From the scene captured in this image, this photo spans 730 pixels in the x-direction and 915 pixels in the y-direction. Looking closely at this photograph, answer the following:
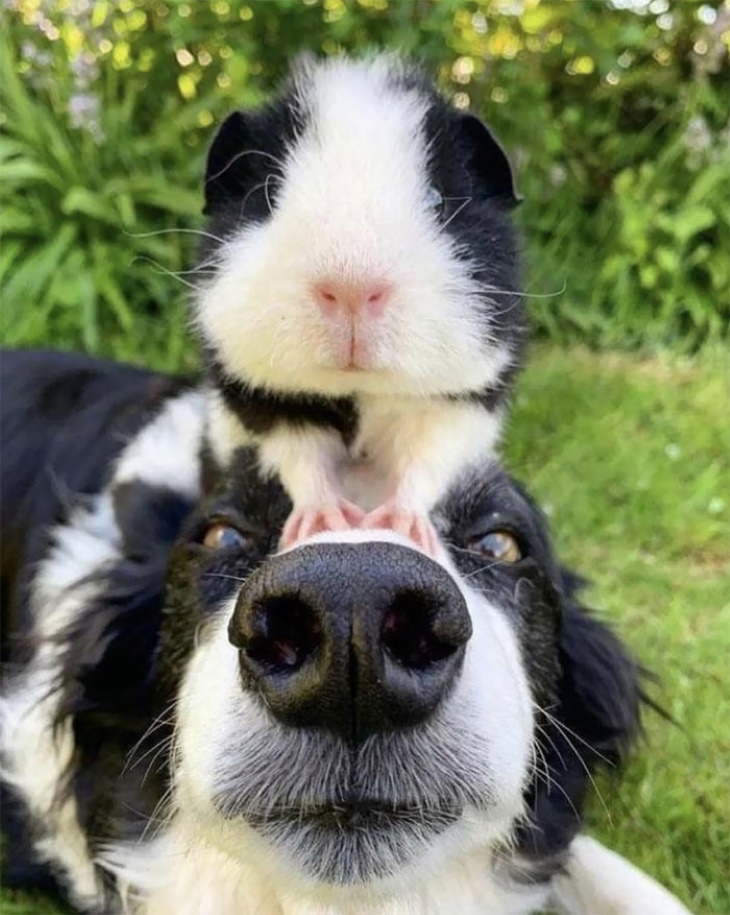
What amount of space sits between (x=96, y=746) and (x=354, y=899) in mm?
783

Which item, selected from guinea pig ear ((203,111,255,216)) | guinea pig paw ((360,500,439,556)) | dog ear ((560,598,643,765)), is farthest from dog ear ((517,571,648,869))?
guinea pig ear ((203,111,255,216))

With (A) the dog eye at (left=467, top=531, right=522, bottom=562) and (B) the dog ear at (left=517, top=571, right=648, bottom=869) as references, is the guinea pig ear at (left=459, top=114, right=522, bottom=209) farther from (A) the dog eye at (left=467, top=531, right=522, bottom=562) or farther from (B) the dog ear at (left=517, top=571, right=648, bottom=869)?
(B) the dog ear at (left=517, top=571, right=648, bottom=869)

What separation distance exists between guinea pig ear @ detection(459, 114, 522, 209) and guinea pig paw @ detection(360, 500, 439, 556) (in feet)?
1.60

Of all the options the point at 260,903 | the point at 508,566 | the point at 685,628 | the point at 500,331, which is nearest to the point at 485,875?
the point at 260,903

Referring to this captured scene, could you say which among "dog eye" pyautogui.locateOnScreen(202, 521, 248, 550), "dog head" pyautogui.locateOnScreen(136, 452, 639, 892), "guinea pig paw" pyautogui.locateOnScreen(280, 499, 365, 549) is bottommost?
"dog head" pyautogui.locateOnScreen(136, 452, 639, 892)

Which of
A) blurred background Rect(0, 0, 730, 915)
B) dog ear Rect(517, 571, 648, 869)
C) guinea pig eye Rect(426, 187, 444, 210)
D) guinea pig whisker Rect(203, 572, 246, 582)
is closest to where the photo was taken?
guinea pig eye Rect(426, 187, 444, 210)

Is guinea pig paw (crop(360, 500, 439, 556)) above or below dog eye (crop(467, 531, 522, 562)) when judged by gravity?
below

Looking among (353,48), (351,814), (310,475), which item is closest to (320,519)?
(310,475)

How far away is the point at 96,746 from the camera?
6.96 ft

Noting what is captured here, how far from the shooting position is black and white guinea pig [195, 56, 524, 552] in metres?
1.50

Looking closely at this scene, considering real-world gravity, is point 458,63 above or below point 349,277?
above

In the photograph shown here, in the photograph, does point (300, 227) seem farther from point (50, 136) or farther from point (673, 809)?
point (50, 136)

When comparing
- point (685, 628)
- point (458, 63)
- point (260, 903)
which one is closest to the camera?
point (260, 903)

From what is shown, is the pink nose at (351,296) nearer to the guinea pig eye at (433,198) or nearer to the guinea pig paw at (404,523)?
the guinea pig eye at (433,198)
